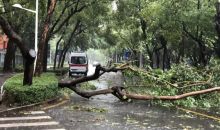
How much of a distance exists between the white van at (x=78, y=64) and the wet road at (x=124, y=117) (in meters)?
28.5

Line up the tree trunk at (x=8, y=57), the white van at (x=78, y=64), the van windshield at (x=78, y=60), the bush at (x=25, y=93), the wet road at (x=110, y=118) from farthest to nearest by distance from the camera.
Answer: the van windshield at (x=78, y=60)
the white van at (x=78, y=64)
the tree trunk at (x=8, y=57)
the bush at (x=25, y=93)
the wet road at (x=110, y=118)

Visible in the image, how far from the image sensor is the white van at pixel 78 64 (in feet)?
165

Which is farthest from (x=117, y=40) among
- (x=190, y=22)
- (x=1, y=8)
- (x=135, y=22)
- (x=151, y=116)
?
(x=151, y=116)

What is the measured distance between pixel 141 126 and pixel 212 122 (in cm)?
313

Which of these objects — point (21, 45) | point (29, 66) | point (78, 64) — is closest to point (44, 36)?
point (29, 66)

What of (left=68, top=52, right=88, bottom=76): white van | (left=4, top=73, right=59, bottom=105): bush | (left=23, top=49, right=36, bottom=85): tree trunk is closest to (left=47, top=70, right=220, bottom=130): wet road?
(left=4, top=73, right=59, bottom=105): bush

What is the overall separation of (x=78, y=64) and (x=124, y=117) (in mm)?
34119

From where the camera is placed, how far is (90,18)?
4550cm

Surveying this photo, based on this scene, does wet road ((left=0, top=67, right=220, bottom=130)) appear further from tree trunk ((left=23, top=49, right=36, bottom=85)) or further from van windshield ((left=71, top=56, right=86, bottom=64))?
van windshield ((left=71, top=56, right=86, bottom=64))

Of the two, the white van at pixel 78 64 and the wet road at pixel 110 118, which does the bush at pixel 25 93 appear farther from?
the white van at pixel 78 64

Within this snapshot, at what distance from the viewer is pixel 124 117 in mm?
16891

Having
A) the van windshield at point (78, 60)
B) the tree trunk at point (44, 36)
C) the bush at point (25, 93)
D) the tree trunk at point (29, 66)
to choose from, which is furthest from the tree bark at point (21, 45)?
the van windshield at point (78, 60)

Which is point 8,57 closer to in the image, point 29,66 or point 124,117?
point 29,66

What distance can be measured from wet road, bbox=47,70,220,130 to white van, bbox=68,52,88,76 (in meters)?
28.5
